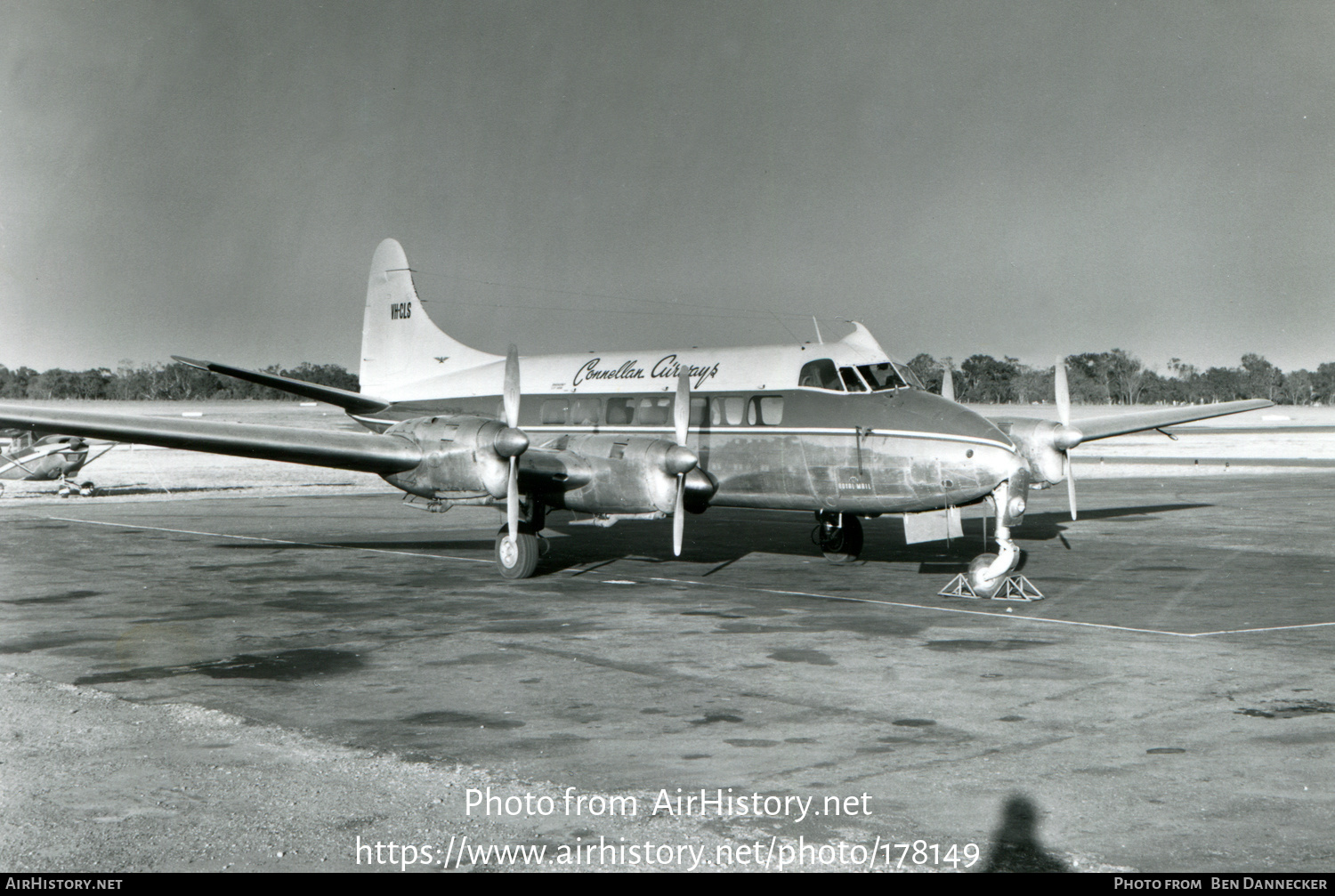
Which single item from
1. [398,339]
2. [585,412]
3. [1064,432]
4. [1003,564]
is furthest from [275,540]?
[1064,432]

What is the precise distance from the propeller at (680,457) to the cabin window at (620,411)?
2.69 meters

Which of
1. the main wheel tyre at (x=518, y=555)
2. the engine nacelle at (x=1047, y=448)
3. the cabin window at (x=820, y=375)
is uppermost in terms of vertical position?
the cabin window at (x=820, y=375)

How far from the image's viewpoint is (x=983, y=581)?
14445mm

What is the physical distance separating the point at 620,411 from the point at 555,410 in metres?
1.56

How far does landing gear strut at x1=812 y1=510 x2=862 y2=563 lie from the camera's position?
60.2 feet

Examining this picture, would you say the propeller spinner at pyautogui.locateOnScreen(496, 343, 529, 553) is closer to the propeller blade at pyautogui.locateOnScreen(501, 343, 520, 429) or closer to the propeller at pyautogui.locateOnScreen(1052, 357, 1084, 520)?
the propeller blade at pyautogui.locateOnScreen(501, 343, 520, 429)

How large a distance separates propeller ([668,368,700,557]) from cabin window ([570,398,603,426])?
3403 millimetres

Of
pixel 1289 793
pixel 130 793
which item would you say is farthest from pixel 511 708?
pixel 1289 793

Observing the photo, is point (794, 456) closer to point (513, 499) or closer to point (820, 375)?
point (820, 375)

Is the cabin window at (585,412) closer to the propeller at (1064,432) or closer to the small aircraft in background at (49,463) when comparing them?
the propeller at (1064,432)

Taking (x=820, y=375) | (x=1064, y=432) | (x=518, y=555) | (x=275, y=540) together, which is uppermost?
(x=820, y=375)

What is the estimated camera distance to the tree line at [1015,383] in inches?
3915

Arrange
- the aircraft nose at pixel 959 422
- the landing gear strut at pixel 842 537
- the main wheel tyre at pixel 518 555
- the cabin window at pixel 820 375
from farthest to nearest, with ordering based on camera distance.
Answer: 1. the landing gear strut at pixel 842 537
2. the cabin window at pixel 820 375
3. the main wheel tyre at pixel 518 555
4. the aircraft nose at pixel 959 422

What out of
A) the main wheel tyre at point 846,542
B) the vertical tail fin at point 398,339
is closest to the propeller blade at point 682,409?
the main wheel tyre at point 846,542
